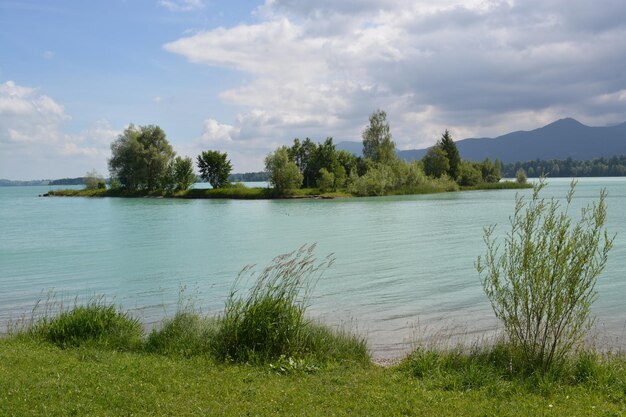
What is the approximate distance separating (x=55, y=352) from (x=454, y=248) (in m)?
25.9

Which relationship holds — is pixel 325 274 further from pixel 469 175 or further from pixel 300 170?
pixel 469 175

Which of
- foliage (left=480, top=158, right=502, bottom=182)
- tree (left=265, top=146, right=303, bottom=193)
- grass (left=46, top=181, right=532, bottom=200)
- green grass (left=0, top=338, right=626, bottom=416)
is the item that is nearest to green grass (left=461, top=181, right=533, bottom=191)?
grass (left=46, top=181, right=532, bottom=200)

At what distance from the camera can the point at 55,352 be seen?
983 cm

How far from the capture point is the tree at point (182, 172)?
126938mm

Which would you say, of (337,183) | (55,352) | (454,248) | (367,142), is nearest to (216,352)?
(55,352)

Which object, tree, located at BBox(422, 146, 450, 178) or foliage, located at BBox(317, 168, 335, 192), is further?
tree, located at BBox(422, 146, 450, 178)

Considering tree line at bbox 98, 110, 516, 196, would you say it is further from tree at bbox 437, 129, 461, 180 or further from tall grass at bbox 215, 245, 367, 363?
tall grass at bbox 215, 245, 367, 363

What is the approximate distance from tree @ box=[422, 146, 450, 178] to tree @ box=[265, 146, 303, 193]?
39.2m

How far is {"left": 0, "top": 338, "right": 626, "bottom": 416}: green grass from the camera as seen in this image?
22.9 feet

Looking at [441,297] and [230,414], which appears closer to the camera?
[230,414]

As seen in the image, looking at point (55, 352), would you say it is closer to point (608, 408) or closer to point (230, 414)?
point (230, 414)

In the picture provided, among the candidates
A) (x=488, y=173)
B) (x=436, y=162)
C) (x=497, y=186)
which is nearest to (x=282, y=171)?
(x=436, y=162)

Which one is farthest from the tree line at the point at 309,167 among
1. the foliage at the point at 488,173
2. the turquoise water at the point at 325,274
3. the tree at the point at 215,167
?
the turquoise water at the point at 325,274

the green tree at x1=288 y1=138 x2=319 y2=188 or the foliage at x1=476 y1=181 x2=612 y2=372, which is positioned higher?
the green tree at x1=288 y1=138 x2=319 y2=188
